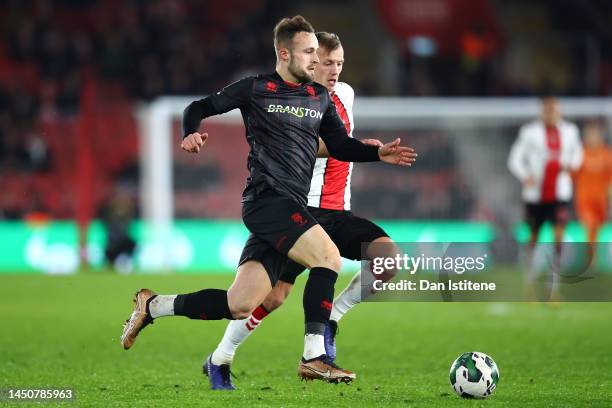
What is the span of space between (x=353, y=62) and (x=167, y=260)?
308 inches

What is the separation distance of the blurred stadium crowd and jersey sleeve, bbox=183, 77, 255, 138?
11230mm

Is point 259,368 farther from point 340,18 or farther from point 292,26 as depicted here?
point 340,18

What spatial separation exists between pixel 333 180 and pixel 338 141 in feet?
2.26

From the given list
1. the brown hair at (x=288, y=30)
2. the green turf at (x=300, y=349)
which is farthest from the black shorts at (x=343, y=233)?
the brown hair at (x=288, y=30)


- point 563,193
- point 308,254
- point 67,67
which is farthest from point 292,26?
point 67,67

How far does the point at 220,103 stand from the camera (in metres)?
6.12

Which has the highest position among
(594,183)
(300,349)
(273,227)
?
(594,183)

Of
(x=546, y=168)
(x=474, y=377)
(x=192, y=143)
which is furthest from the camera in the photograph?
(x=546, y=168)

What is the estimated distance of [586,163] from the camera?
16.0m

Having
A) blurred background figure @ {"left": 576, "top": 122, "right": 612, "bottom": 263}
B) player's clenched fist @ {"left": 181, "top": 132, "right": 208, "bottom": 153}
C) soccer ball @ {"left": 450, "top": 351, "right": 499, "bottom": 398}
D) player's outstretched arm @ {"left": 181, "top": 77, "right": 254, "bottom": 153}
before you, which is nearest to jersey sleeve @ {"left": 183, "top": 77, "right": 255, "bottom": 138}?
player's outstretched arm @ {"left": 181, "top": 77, "right": 254, "bottom": 153}

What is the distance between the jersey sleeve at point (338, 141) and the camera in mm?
6410

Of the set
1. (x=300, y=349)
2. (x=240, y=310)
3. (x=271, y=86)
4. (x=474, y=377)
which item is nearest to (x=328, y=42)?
(x=271, y=86)

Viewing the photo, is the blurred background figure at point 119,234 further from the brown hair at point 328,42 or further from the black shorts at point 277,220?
the black shorts at point 277,220

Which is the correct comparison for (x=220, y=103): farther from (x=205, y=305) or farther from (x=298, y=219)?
(x=205, y=305)
